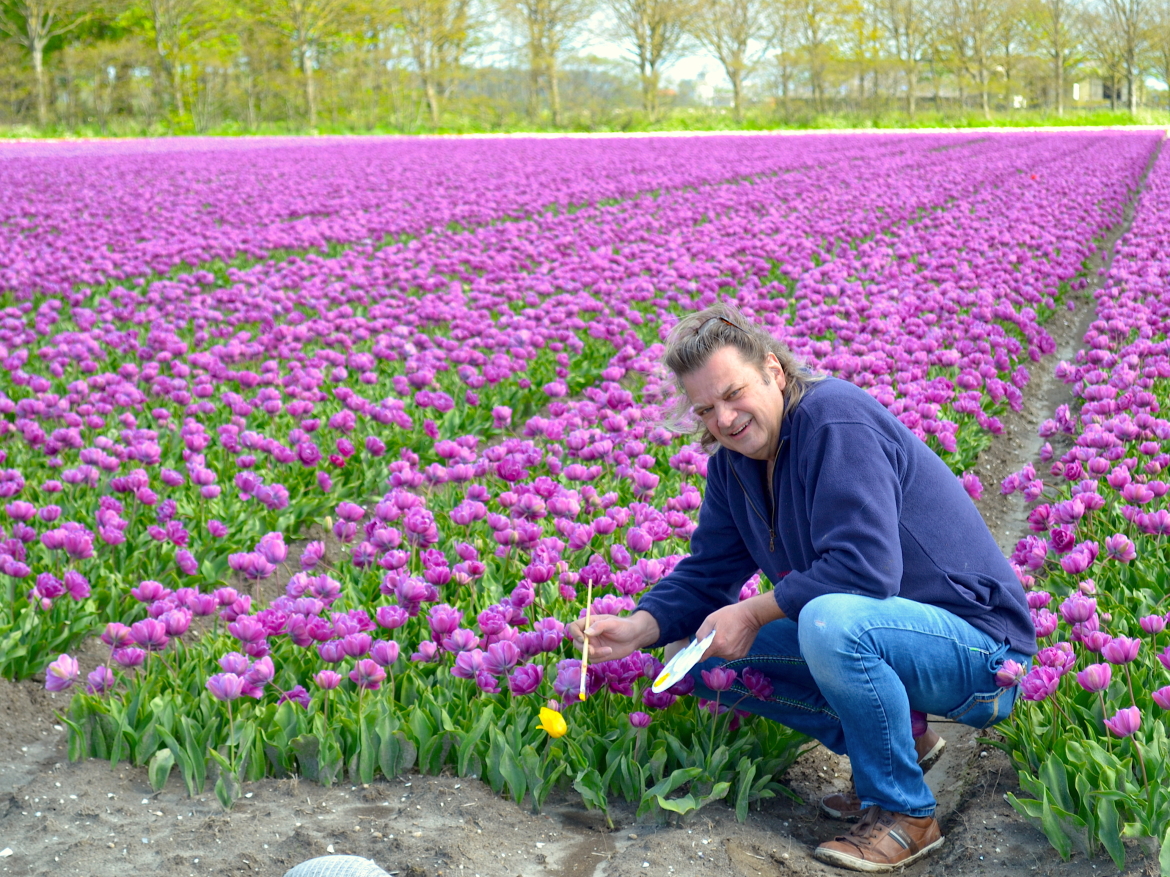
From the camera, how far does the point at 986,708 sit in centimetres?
288

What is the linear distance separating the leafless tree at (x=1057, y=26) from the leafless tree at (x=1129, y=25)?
206 centimetres

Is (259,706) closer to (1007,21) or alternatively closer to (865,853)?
(865,853)

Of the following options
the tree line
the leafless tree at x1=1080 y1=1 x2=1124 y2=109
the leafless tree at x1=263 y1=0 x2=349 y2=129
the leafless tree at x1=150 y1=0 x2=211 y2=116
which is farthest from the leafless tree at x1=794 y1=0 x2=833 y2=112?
the leafless tree at x1=150 y1=0 x2=211 y2=116

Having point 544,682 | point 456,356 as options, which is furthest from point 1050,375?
point 544,682

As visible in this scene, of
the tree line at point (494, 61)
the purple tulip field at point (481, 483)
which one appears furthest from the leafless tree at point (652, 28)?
the purple tulip field at point (481, 483)

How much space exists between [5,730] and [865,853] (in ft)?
8.38

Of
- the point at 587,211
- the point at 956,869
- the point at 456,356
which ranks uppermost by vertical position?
the point at 587,211

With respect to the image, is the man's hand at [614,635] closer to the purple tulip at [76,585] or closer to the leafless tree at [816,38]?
the purple tulip at [76,585]

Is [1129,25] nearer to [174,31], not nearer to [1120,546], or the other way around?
[174,31]

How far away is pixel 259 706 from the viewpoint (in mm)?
3250

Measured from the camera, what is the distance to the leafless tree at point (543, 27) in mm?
54969

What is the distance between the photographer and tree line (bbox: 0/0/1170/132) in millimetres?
49812

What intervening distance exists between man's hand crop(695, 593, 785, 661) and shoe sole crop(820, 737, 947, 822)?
1.82 feet

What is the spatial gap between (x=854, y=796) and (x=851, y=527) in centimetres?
90
